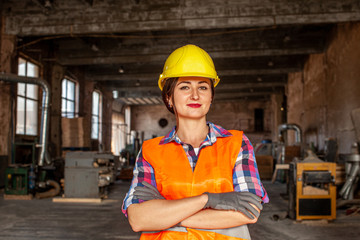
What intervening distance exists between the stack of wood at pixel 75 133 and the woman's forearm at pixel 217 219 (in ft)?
Answer: 32.5

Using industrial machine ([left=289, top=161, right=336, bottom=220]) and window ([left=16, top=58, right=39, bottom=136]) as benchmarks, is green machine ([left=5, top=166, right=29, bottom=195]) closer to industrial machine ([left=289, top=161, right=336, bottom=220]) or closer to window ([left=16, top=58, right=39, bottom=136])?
window ([left=16, top=58, right=39, bottom=136])

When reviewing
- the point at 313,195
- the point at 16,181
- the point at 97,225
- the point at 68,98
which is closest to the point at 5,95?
the point at 16,181

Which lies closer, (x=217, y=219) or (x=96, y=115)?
(x=217, y=219)

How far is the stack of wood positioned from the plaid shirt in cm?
970

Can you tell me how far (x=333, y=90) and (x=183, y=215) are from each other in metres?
9.39

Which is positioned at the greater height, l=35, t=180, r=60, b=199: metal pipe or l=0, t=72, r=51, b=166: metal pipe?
l=0, t=72, r=51, b=166: metal pipe

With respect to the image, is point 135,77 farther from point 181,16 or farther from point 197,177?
point 197,177

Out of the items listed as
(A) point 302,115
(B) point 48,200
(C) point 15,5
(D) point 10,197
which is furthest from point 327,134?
(C) point 15,5

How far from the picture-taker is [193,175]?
1317mm

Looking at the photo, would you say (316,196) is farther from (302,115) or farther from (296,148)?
(302,115)

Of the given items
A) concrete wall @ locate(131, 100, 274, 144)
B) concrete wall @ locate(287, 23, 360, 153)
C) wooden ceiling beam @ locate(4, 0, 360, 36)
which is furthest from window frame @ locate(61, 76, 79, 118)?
concrete wall @ locate(131, 100, 274, 144)

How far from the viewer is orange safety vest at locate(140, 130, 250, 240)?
129 centimetres

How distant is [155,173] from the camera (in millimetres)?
1387

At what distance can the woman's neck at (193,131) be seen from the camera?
1.48m
